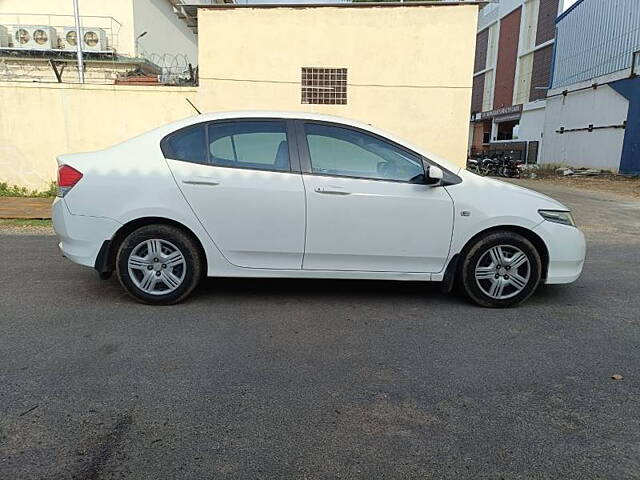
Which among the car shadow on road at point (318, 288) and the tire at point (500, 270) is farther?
the car shadow on road at point (318, 288)

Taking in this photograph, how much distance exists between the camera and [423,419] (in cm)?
273

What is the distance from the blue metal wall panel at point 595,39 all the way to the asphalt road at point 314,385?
73.8 ft

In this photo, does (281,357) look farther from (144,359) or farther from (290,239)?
(290,239)

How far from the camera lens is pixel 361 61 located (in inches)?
441

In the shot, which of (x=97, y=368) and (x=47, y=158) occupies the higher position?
(x=47, y=158)

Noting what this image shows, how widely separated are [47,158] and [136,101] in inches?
98.6

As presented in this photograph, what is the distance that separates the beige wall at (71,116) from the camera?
36.5 ft

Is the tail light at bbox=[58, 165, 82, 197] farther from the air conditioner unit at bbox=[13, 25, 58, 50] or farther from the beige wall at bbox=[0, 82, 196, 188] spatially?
the air conditioner unit at bbox=[13, 25, 58, 50]

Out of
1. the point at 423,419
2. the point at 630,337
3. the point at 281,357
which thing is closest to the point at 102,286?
the point at 281,357

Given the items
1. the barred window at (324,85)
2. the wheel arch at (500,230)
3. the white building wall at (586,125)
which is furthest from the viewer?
the white building wall at (586,125)

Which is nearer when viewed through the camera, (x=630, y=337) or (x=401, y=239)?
(x=630, y=337)

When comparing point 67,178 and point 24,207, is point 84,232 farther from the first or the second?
point 24,207

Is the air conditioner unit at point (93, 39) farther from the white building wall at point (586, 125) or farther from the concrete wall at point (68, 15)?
the white building wall at point (586, 125)

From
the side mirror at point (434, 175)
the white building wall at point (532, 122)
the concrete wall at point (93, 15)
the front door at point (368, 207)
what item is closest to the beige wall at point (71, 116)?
the front door at point (368, 207)
